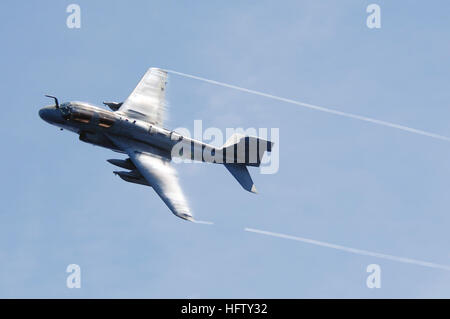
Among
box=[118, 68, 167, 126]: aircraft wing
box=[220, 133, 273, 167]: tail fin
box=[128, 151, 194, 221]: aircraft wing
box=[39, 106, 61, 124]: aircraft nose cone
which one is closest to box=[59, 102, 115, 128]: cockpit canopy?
box=[39, 106, 61, 124]: aircraft nose cone

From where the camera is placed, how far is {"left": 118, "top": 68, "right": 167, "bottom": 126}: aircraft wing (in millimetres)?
79188

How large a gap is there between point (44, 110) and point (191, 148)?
14688 mm

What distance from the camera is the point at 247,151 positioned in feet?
260

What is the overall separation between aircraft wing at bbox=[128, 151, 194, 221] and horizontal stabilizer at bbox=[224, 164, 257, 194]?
22.5 ft

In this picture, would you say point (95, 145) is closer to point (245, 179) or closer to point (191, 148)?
point (191, 148)

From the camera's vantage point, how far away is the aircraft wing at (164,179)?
6931 centimetres

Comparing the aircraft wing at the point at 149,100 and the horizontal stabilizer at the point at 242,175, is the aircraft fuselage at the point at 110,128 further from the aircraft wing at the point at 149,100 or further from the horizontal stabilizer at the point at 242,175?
the horizontal stabilizer at the point at 242,175

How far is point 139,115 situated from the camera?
78.8 meters

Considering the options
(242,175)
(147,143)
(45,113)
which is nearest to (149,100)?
(147,143)

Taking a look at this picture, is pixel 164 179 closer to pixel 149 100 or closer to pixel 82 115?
pixel 82 115

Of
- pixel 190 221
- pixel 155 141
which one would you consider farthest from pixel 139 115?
pixel 190 221

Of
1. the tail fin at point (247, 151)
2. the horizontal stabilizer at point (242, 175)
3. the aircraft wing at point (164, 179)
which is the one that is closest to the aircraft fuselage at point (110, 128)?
the aircraft wing at point (164, 179)

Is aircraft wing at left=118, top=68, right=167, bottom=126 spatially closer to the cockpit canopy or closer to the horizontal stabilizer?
the cockpit canopy

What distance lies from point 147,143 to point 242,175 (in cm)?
1018
